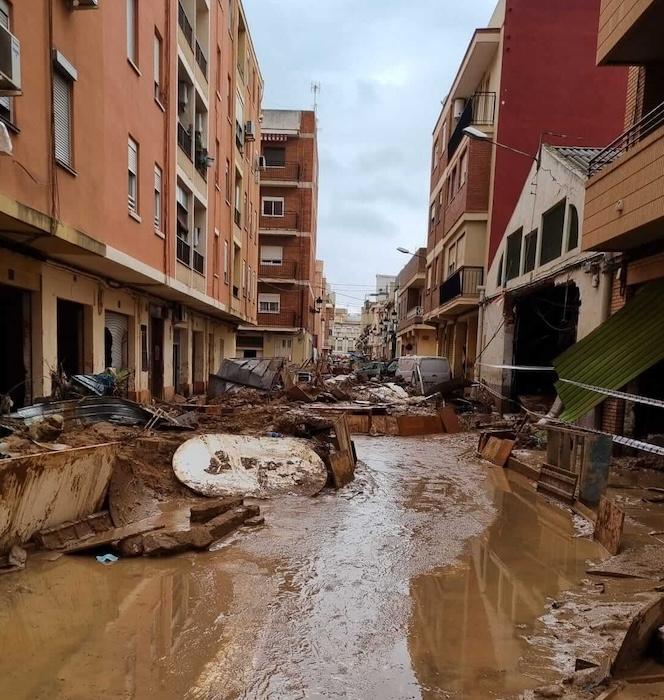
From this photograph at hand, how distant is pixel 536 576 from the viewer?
4676mm

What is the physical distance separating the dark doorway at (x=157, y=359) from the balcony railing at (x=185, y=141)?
519 centimetres

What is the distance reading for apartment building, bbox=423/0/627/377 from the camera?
685 inches

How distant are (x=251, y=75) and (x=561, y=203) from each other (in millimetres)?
19410

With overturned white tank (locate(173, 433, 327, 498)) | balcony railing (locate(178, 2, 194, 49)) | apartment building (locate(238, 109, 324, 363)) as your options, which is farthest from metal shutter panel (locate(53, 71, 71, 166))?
apartment building (locate(238, 109, 324, 363))

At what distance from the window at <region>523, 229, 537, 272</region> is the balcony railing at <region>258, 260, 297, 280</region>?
23358 mm

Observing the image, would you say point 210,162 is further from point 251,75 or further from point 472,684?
point 472,684

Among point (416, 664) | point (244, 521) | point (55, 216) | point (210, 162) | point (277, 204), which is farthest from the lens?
point (277, 204)

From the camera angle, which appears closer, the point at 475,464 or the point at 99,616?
the point at 99,616

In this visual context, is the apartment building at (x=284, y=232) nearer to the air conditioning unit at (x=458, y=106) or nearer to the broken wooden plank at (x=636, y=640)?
the air conditioning unit at (x=458, y=106)

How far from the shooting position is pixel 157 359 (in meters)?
15.7

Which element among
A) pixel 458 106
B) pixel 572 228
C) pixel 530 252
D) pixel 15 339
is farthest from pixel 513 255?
pixel 15 339

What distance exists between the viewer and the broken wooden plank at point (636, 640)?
2.88 m

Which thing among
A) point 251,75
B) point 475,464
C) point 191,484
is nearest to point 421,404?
point 475,464

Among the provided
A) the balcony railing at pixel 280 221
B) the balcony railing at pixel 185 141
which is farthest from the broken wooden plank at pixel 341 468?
the balcony railing at pixel 280 221
